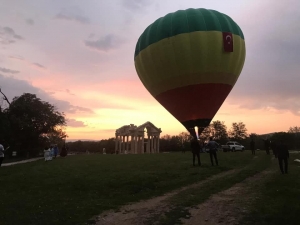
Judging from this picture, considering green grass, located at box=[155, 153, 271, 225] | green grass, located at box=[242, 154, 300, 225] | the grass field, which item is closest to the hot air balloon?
the grass field

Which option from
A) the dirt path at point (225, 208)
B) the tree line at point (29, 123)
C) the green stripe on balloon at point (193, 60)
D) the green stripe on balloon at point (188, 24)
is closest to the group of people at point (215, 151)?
the green stripe on balloon at point (193, 60)

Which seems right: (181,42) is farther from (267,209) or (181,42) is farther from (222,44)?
(267,209)

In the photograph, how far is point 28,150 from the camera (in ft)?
164

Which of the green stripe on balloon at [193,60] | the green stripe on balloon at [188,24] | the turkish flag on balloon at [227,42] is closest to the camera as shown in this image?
the green stripe on balloon at [193,60]

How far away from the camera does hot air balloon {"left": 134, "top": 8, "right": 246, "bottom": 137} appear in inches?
716

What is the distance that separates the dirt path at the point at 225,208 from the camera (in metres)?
7.68

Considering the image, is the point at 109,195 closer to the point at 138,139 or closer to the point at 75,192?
the point at 75,192

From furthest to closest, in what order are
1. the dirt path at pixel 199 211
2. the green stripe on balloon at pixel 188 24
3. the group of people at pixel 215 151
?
the green stripe on balloon at pixel 188 24, the group of people at pixel 215 151, the dirt path at pixel 199 211

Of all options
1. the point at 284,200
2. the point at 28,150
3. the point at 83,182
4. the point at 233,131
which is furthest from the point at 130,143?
the point at 284,200

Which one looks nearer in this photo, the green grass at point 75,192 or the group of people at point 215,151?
the green grass at point 75,192

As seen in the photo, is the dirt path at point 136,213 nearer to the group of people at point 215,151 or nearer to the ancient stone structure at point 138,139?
the group of people at point 215,151

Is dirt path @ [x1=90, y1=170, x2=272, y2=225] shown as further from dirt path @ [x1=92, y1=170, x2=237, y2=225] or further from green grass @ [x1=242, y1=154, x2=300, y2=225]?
green grass @ [x1=242, y1=154, x2=300, y2=225]

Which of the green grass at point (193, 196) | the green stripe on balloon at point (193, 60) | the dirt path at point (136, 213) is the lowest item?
the dirt path at point (136, 213)

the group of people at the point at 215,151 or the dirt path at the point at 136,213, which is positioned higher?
the group of people at the point at 215,151
